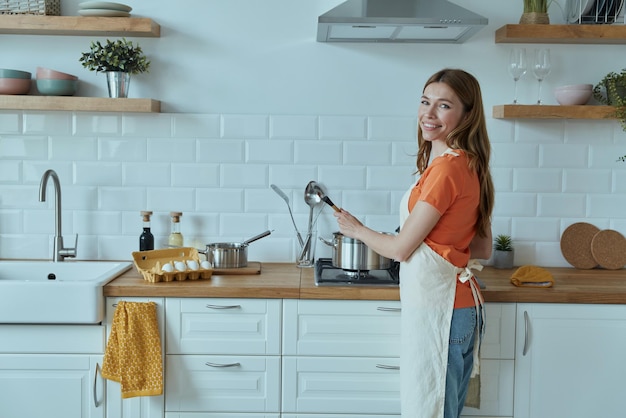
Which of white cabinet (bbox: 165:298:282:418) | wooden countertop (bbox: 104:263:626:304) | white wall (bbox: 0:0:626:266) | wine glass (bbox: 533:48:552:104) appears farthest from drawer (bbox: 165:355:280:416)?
wine glass (bbox: 533:48:552:104)

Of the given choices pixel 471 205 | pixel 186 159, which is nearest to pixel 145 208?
pixel 186 159

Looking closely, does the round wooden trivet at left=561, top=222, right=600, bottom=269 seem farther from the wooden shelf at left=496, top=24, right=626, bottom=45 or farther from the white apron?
the white apron

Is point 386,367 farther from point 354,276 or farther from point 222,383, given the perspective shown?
point 222,383

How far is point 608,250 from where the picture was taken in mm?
3424

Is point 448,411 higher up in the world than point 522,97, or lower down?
lower down

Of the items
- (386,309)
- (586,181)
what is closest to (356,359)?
(386,309)

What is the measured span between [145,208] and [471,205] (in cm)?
159

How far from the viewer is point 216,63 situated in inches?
136

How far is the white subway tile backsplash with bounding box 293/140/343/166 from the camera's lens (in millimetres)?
3465

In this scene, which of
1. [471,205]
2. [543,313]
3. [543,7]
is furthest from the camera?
[543,7]

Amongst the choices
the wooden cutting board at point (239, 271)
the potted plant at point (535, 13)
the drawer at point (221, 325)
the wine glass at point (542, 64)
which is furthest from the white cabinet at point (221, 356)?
the potted plant at point (535, 13)

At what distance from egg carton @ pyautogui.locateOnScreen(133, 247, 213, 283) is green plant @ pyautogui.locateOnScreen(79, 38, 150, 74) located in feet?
2.62

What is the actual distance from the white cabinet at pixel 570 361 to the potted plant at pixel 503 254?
51cm

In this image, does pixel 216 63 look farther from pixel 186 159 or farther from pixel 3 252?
pixel 3 252
